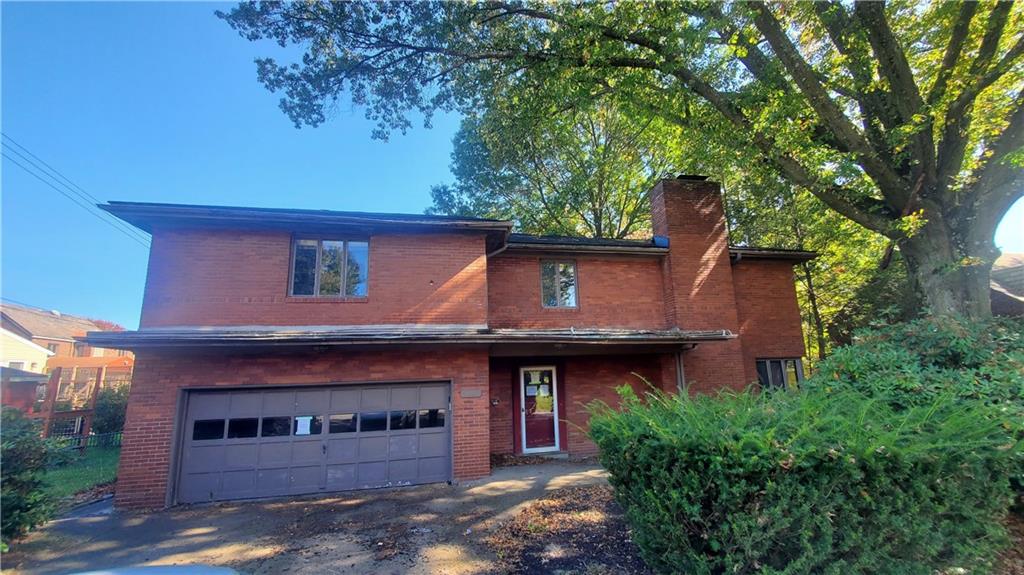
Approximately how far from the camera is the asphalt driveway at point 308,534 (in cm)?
556

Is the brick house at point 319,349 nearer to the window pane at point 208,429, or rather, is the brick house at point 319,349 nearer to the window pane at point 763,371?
the window pane at point 208,429

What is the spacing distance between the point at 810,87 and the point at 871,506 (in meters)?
8.71

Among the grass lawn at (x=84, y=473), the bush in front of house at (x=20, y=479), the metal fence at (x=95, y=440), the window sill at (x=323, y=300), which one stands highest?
the window sill at (x=323, y=300)

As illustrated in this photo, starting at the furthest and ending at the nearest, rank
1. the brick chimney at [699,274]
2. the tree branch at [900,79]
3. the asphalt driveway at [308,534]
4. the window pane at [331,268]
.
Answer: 1. the brick chimney at [699,274]
2. the window pane at [331,268]
3. the tree branch at [900,79]
4. the asphalt driveway at [308,534]

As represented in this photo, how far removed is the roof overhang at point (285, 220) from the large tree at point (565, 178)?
30.7ft

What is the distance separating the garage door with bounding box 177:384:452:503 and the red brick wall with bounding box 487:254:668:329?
3274 millimetres

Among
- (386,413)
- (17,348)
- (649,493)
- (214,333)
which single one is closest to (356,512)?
(386,413)

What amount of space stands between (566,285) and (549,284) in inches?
21.3

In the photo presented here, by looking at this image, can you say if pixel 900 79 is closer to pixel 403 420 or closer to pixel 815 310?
pixel 815 310

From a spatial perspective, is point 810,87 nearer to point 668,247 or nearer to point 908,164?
point 908,164

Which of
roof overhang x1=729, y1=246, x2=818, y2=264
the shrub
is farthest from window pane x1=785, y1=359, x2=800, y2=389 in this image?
the shrub

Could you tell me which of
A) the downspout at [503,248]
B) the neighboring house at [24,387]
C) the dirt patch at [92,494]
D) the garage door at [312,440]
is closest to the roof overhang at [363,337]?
the garage door at [312,440]

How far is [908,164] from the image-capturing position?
9.62m

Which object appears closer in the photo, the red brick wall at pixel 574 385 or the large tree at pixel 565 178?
the red brick wall at pixel 574 385
